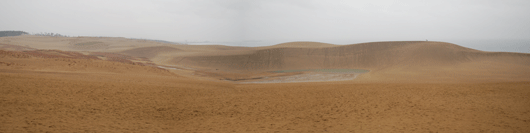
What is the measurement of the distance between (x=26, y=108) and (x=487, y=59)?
117ft

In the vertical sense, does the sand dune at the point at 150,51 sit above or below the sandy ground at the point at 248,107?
above

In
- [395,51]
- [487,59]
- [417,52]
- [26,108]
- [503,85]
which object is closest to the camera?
[26,108]

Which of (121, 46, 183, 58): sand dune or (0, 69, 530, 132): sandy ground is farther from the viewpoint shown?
(121, 46, 183, 58): sand dune

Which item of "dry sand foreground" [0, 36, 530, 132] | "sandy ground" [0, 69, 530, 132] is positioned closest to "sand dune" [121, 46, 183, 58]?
"dry sand foreground" [0, 36, 530, 132]

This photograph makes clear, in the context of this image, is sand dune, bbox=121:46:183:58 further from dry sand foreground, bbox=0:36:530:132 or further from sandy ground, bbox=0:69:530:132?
sandy ground, bbox=0:69:530:132

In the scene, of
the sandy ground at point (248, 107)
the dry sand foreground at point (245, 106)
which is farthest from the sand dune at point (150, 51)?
the sandy ground at point (248, 107)

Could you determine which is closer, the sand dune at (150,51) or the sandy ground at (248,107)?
the sandy ground at (248,107)

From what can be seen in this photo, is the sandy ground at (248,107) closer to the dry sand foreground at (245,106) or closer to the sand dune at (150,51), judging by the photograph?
the dry sand foreground at (245,106)

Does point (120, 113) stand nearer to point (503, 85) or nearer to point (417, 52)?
point (503, 85)

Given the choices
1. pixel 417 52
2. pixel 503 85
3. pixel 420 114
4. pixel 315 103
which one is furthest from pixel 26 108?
pixel 417 52

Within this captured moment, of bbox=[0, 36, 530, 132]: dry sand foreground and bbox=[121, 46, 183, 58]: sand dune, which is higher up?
bbox=[121, 46, 183, 58]: sand dune

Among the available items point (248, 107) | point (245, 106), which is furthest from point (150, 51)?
point (248, 107)

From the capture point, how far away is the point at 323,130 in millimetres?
7668

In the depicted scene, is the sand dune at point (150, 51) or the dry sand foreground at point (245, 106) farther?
the sand dune at point (150, 51)
